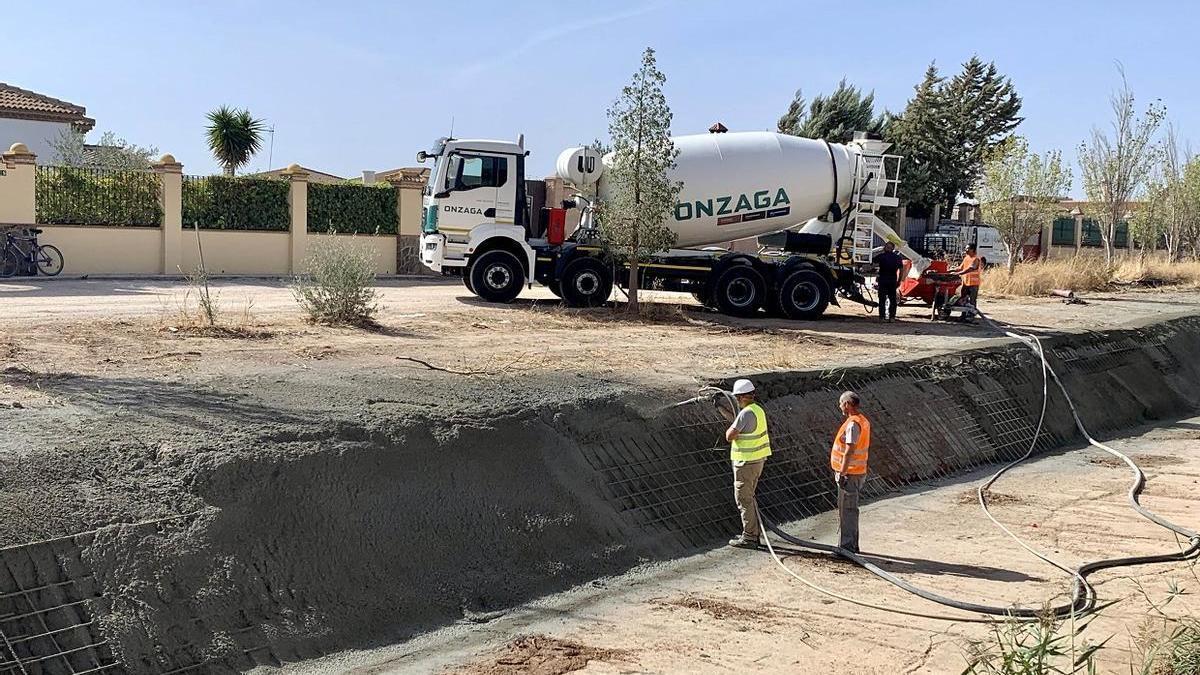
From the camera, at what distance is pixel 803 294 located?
70.4 ft

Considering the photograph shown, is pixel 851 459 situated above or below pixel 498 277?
below

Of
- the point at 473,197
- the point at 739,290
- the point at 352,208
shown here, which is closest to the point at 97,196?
the point at 352,208

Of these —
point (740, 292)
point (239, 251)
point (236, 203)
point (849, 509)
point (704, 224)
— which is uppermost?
point (236, 203)

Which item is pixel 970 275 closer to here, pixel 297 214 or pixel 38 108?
pixel 297 214

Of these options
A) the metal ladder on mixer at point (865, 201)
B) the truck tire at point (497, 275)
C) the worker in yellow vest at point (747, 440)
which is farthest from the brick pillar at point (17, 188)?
the worker in yellow vest at point (747, 440)

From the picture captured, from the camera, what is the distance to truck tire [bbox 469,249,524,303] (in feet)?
68.3

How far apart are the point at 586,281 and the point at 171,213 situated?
11205 mm

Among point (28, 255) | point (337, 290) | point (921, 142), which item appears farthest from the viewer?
point (921, 142)

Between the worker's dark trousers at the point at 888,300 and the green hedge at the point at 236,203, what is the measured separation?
48.9 ft

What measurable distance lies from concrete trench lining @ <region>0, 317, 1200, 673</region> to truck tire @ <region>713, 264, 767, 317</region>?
654 cm

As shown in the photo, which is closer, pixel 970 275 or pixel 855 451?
pixel 855 451

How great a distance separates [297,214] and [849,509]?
69.1 ft

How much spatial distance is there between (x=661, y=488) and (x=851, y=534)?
1901mm

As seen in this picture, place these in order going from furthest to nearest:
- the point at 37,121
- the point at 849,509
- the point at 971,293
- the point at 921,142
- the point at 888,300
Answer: the point at 921,142, the point at 37,121, the point at 888,300, the point at 971,293, the point at 849,509
